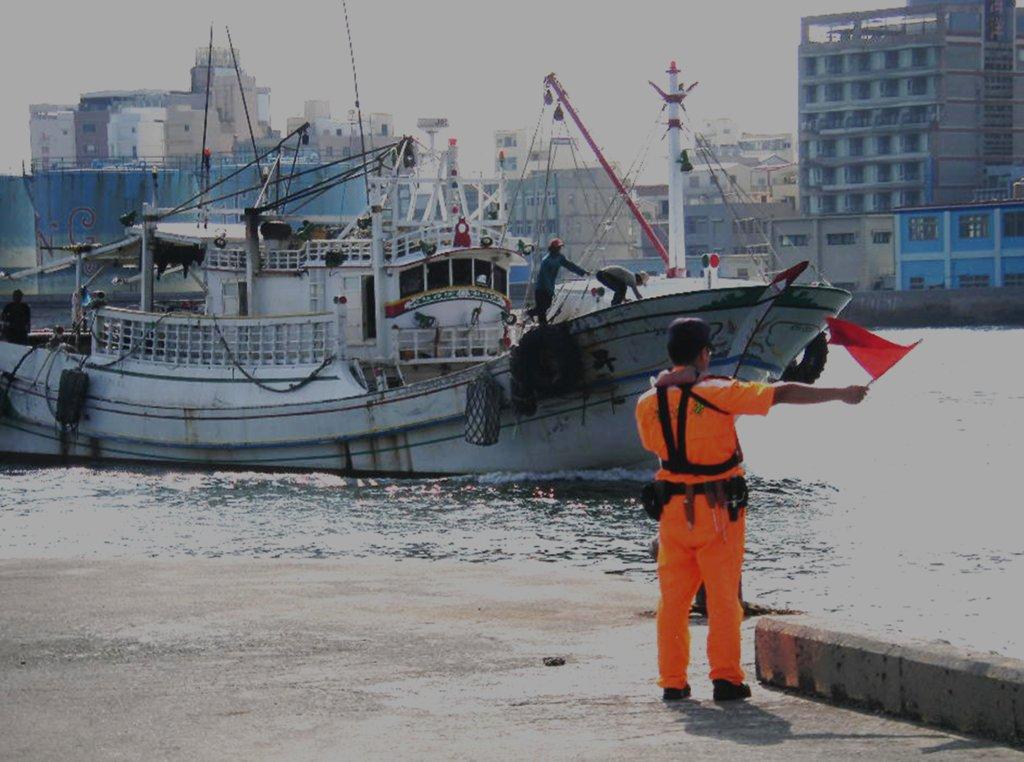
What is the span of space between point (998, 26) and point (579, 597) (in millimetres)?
109457

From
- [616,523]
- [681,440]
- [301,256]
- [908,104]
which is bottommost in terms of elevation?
[616,523]

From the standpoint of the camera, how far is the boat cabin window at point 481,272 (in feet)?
89.4

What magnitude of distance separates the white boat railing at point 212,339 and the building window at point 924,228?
7508 cm

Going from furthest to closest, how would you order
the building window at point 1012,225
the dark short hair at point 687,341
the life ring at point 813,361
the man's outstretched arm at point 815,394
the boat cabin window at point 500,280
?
the building window at point 1012,225 → the boat cabin window at point 500,280 → the life ring at point 813,361 → the dark short hair at point 687,341 → the man's outstretched arm at point 815,394

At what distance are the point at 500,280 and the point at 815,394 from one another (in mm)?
20788

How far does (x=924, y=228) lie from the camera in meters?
99.4

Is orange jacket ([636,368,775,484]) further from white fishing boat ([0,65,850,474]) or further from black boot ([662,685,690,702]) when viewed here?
white fishing boat ([0,65,850,474])

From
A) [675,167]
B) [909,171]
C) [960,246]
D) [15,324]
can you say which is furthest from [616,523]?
[909,171]

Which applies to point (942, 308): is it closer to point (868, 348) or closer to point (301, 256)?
point (301, 256)

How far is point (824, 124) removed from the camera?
117 metres

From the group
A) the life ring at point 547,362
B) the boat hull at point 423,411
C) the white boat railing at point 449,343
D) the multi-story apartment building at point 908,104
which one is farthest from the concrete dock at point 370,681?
the multi-story apartment building at point 908,104

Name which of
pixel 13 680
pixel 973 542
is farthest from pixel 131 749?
pixel 973 542

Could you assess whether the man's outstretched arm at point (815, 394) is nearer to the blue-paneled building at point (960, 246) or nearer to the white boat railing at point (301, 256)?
the white boat railing at point (301, 256)

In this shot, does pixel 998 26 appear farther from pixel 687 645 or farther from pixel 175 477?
pixel 687 645
